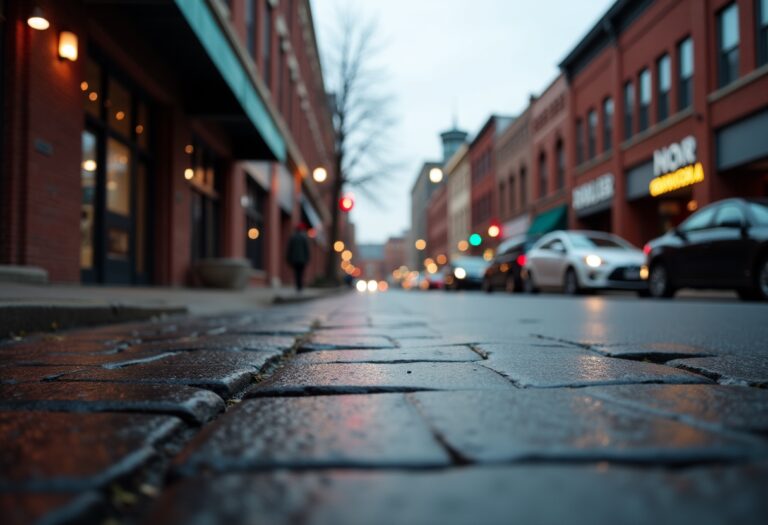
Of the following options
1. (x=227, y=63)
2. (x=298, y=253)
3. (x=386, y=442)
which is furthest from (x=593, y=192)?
(x=386, y=442)

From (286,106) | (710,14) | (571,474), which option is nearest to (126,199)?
(571,474)

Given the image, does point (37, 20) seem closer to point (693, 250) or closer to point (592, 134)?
point (693, 250)

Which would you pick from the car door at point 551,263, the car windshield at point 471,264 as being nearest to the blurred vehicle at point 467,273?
the car windshield at point 471,264

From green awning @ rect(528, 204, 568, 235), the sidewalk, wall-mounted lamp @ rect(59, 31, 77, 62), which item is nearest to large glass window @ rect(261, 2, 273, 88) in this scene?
wall-mounted lamp @ rect(59, 31, 77, 62)

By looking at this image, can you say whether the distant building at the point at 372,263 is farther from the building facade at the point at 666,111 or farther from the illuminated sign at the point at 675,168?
the illuminated sign at the point at 675,168

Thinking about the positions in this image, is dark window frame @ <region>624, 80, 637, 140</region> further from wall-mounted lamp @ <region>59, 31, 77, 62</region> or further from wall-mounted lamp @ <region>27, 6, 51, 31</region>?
wall-mounted lamp @ <region>27, 6, 51, 31</region>

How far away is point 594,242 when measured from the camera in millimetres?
14047

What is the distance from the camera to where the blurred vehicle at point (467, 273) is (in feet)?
79.8

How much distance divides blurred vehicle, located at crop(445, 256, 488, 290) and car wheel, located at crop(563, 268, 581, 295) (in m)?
9.80

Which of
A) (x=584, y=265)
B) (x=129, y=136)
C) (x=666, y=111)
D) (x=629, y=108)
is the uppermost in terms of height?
(x=629, y=108)

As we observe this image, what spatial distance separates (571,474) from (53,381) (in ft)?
5.79

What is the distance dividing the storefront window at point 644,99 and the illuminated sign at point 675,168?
172 cm

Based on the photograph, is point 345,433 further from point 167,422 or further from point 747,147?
point 747,147

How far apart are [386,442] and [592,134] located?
2543cm
